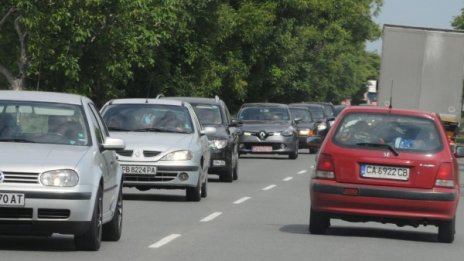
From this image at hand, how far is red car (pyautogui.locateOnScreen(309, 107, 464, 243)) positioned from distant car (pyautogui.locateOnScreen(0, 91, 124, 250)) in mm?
2429

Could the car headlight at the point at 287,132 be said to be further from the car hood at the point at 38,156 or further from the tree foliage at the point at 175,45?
the car hood at the point at 38,156

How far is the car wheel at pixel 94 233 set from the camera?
40.6 feet

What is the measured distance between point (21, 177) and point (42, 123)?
53.7 inches

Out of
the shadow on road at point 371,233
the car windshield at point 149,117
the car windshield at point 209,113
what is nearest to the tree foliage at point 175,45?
the car windshield at point 209,113

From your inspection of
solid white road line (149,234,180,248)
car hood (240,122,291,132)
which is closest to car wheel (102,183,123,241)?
solid white road line (149,234,180,248)

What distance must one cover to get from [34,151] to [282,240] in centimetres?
329

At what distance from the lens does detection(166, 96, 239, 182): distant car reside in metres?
26.5

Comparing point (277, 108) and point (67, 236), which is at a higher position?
point (67, 236)

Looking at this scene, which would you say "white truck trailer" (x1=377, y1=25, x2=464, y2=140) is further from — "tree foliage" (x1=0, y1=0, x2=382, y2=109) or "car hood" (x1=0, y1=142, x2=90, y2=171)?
"car hood" (x1=0, y1=142, x2=90, y2=171)

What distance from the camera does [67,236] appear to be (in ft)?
46.9

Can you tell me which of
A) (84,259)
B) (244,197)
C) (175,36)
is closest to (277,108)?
(175,36)

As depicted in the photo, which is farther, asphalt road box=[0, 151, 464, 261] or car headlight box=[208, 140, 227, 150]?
car headlight box=[208, 140, 227, 150]

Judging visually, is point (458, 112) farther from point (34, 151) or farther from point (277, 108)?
point (34, 151)

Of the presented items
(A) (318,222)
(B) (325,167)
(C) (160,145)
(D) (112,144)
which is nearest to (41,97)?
(D) (112,144)
